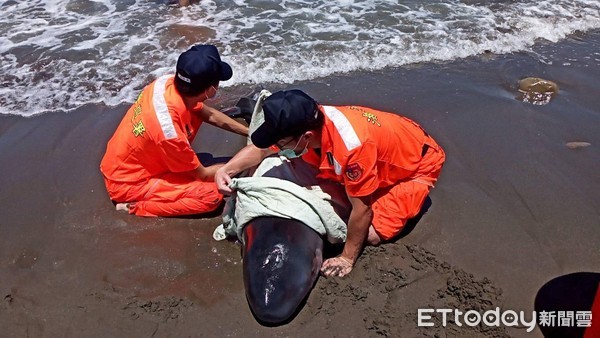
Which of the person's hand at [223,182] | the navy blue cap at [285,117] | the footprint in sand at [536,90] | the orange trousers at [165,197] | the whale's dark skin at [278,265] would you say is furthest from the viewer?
the footprint in sand at [536,90]

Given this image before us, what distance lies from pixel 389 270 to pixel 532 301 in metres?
0.88

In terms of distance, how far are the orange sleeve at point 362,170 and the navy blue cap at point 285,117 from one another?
33 cm

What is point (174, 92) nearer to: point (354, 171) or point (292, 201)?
point (292, 201)

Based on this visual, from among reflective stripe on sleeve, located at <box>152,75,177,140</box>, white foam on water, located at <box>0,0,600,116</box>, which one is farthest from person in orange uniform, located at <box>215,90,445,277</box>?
white foam on water, located at <box>0,0,600,116</box>

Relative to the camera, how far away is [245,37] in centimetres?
732

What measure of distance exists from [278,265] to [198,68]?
146cm

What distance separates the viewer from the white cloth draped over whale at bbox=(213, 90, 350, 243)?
3.42 meters

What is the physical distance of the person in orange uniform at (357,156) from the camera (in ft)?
9.64

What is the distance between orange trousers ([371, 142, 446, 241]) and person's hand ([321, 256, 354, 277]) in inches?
12.9

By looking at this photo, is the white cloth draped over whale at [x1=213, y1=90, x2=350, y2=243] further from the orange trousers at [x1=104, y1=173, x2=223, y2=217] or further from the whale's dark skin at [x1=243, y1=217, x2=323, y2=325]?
the orange trousers at [x1=104, y1=173, x2=223, y2=217]

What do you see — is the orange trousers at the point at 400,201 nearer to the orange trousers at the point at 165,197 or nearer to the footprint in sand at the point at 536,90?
the orange trousers at the point at 165,197

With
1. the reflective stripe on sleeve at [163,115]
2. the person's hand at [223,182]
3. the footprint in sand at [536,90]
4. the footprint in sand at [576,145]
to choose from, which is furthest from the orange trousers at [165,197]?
the footprint in sand at [536,90]

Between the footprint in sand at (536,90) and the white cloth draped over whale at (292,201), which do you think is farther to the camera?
the footprint in sand at (536,90)

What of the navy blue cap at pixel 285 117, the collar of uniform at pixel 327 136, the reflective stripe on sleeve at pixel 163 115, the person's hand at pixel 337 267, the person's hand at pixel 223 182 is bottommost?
the person's hand at pixel 337 267
